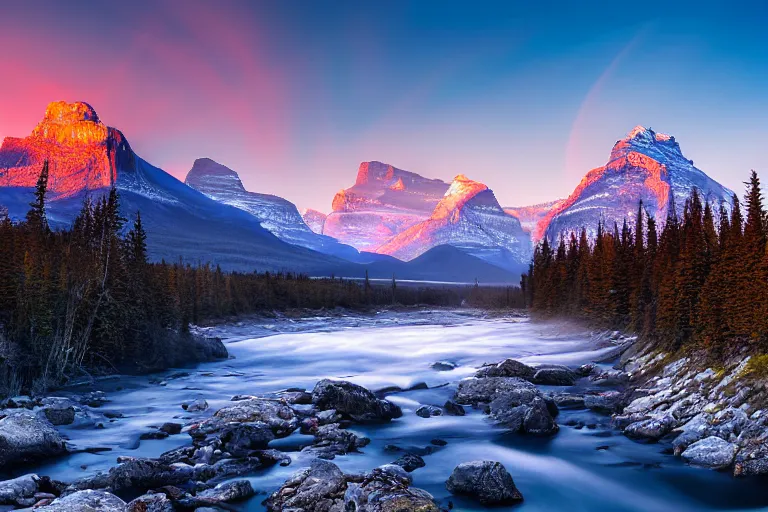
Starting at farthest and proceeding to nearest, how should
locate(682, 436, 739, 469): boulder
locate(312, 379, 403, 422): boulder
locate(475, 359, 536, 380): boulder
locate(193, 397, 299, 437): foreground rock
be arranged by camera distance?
locate(475, 359, 536, 380): boulder → locate(312, 379, 403, 422): boulder → locate(193, 397, 299, 437): foreground rock → locate(682, 436, 739, 469): boulder

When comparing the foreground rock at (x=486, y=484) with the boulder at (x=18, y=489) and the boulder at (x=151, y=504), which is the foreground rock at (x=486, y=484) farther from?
the boulder at (x=18, y=489)

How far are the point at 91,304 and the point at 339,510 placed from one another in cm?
2750

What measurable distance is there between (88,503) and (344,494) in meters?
5.48

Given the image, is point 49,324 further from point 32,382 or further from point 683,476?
point 683,476

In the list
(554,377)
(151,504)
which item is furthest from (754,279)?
(151,504)

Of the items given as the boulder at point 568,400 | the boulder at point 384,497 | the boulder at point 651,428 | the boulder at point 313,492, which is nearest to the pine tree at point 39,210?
the boulder at point 313,492

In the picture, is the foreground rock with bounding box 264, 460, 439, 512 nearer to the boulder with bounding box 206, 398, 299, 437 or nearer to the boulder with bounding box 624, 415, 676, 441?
the boulder with bounding box 206, 398, 299, 437

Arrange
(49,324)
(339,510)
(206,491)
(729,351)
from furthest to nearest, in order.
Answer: (49,324)
(729,351)
(206,491)
(339,510)

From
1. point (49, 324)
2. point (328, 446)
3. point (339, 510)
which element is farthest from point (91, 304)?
point (339, 510)

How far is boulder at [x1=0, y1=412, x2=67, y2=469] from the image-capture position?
1562cm

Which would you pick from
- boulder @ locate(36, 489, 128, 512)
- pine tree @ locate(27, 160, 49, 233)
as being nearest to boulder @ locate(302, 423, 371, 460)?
boulder @ locate(36, 489, 128, 512)

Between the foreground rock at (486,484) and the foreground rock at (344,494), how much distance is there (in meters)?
1.83

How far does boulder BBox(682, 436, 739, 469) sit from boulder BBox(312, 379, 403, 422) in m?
11.5

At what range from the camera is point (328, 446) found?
18266 mm
